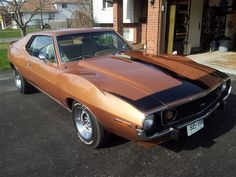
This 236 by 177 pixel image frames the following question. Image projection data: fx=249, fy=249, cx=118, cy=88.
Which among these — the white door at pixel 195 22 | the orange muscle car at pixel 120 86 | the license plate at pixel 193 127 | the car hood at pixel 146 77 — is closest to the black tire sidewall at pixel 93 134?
the orange muscle car at pixel 120 86

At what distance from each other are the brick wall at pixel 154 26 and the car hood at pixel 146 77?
480 centimetres

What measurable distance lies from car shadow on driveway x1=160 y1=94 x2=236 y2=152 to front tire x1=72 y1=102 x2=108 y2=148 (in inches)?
36.3

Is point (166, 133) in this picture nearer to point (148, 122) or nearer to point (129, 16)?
point (148, 122)

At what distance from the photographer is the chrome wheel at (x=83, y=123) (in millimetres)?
3557

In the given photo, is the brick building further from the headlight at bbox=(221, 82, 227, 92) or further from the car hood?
the headlight at bbox=(221, 82, 227, 92)

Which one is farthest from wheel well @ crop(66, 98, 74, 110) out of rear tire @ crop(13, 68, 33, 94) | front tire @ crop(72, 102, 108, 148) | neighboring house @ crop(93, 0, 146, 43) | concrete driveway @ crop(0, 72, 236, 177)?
neighboring house @ crop(93, 0, 146, 43)

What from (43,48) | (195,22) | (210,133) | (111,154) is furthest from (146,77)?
(195,22)

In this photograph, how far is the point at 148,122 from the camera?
266 centimetres

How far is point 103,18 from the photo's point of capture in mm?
16766

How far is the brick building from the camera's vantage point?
8.95 meters

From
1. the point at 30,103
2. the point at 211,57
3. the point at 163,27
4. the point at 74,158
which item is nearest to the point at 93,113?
the point at 74,158

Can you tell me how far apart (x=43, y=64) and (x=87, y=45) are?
86cm

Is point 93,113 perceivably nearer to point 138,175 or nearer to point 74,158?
point 74,158

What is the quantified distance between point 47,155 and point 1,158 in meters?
0.62
